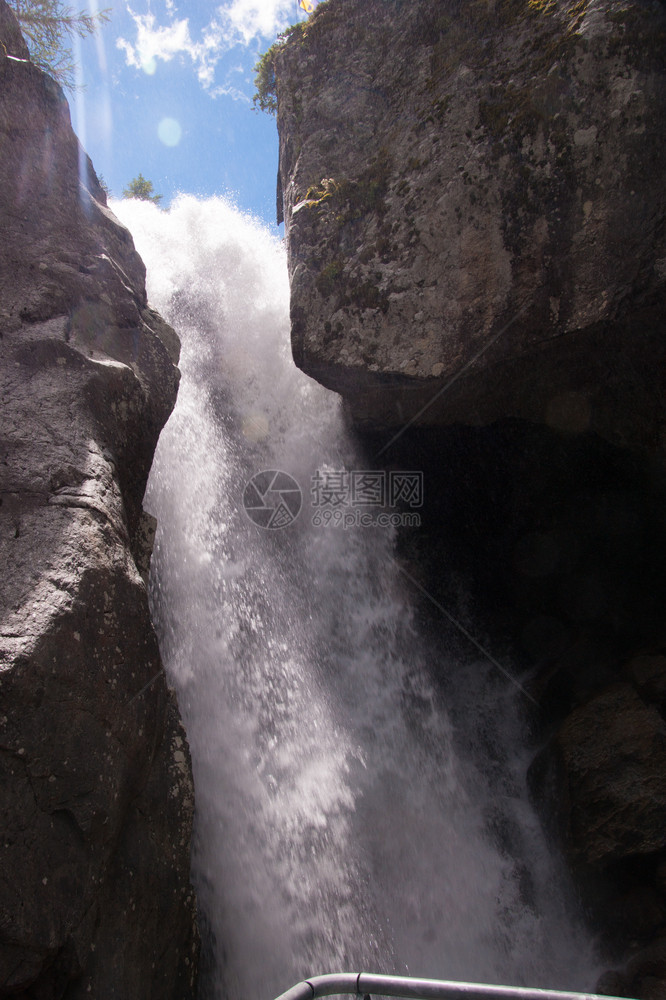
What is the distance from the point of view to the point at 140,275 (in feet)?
17.4

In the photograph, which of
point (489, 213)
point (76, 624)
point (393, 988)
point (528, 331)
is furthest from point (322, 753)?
point (489, 213)

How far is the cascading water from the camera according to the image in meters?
4.12

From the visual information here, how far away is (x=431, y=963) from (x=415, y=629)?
273 cm

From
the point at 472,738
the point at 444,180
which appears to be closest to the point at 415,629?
the point at 472,738

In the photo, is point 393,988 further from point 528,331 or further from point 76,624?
point 528,331

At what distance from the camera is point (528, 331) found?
15.5 feet

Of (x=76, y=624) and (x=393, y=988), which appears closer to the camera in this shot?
(x=393, y=988)

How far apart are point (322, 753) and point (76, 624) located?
267 centimetres

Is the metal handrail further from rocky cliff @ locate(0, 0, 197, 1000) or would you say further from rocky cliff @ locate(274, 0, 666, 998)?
rocky cliff @ locate(274, 0, 666, 998)

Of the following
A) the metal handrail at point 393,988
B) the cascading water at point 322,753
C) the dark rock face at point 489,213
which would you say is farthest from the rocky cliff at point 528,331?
the metal handrail at point 393,988

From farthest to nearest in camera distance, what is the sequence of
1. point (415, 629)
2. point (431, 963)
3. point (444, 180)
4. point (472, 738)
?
point (415, 629)
point (472, 738)
point (444, 180)
point (431, 963)

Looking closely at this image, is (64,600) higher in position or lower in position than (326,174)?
lower

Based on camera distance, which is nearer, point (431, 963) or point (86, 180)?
point (431, 963)

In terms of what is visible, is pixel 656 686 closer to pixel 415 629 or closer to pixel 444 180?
pixel 415 629
